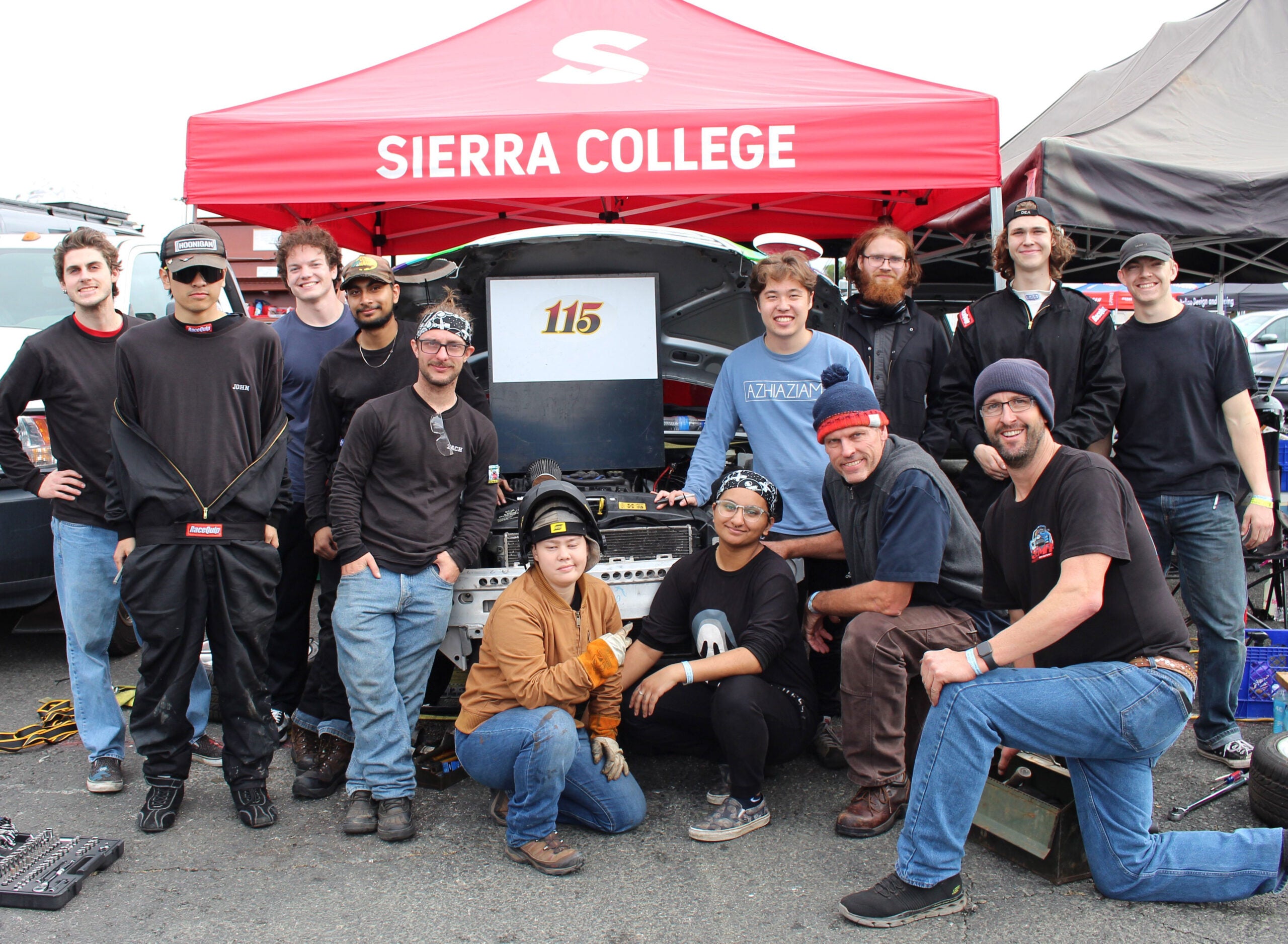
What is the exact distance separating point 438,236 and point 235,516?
423 centimetres

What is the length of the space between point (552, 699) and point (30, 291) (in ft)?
14.6

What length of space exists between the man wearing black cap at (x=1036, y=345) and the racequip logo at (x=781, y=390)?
638 mm

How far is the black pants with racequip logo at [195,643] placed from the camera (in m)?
3.26

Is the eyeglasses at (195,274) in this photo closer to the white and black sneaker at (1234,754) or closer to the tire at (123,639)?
the tire at (123,639)

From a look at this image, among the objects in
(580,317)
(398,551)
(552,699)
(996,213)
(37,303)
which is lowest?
(552,699)

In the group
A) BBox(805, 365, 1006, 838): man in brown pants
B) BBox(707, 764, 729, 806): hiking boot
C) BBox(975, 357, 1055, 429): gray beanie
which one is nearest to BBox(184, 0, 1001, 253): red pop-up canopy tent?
BBox(805, 365, 1006, 838): man in brown pants

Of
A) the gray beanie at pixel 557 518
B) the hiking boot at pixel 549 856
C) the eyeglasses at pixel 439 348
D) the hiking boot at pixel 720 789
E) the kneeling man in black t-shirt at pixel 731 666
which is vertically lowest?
the hiking boot at pixel 720 789

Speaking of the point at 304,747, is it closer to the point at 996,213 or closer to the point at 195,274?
the point at 195,274

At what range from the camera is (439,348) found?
3418mm

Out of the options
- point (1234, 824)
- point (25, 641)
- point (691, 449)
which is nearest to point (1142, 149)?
point (691, 449)

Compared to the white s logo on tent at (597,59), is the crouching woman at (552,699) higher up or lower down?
lower down

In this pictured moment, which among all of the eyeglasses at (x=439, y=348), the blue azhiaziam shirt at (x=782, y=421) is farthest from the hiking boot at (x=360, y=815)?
the blue azhiaziam shirt at (x=782, y=421)

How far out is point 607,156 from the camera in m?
4.52

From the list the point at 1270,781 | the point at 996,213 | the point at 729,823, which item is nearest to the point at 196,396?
the point at 729,823
